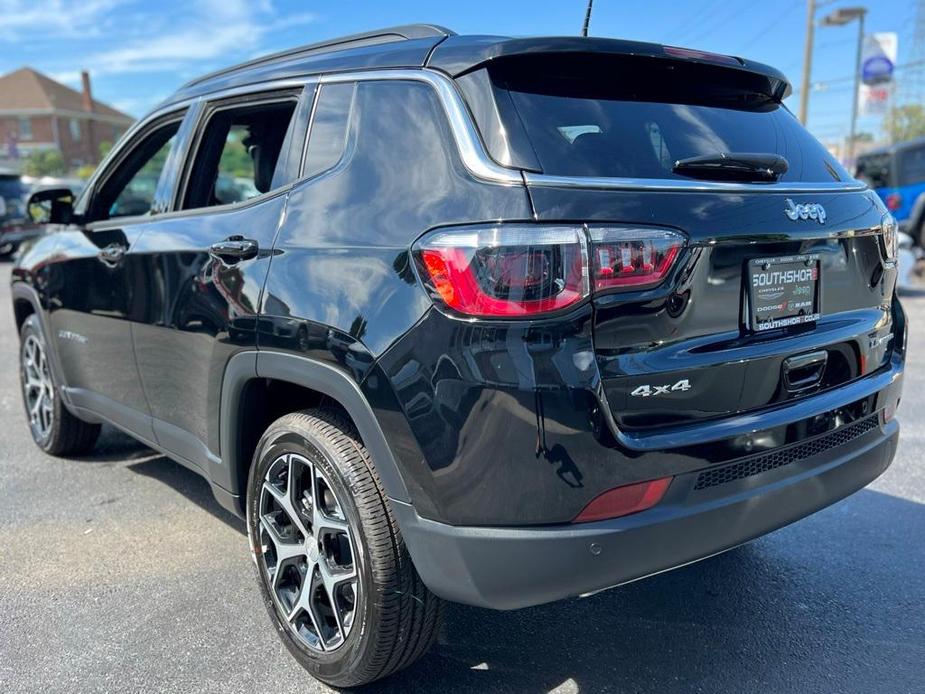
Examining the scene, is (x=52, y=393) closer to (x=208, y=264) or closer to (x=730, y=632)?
(x=208, y=264)

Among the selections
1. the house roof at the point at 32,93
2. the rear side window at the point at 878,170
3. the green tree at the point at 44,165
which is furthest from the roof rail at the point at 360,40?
the house roof at the point at 32,93

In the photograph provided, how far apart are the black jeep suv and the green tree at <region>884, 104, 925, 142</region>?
5490 cm

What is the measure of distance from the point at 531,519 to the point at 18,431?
456cm

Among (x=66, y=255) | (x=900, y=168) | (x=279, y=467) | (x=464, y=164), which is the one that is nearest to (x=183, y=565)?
(x=279, y=467)

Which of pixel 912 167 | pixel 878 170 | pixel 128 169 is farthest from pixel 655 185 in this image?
pixel 878 170

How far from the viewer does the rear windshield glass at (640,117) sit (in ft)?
6.89

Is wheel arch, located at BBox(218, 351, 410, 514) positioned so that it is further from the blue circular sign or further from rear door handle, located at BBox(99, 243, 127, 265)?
the blue circular sign

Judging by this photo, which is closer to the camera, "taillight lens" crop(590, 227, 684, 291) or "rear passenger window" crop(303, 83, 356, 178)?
"taillight lens" crop(590, 227, 684, 291)

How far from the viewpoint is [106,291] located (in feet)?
11.8

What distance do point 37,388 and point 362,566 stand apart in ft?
11.1

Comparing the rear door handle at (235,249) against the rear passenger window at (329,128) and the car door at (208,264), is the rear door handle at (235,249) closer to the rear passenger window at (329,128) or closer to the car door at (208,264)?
the car door at (208,264)

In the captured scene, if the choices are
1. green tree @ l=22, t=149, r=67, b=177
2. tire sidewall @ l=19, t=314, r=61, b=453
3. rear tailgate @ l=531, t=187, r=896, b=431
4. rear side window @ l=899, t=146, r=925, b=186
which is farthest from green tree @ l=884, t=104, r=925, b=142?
green tree @ l=22, t=149, r=67, b=177

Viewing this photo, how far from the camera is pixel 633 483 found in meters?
1.97

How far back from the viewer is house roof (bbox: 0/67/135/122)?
2453 inches
